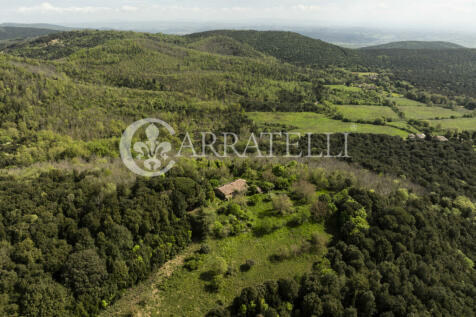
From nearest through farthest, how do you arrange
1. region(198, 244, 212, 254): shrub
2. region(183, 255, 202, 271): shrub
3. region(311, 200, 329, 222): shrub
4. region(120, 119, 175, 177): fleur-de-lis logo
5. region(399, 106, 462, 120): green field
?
region(183, 255, 202, 271): shrub, region(198, 244, 212, 254): shrub, region(311, 200, 329, 222): shrub, region(120, 119, 175, 177): fleur-de-lis logo, region(399, 106, 462, 120): green field

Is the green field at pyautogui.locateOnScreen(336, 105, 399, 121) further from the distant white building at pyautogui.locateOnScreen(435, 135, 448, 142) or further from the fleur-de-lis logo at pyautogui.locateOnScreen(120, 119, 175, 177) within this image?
the fleur-de-lis logo at pyautogui.locateOnScreen(120, 119, 175, 177)

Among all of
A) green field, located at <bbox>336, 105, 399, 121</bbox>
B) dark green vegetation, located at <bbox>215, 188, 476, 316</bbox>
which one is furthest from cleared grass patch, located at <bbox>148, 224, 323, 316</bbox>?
green field, located at <bbox>336, 105, 399, 121</bbox>

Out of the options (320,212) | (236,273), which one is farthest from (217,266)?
(320,212)

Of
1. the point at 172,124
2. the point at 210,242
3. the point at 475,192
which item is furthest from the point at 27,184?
the point at 475,192

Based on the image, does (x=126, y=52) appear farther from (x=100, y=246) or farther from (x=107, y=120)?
(x=100, y=246)

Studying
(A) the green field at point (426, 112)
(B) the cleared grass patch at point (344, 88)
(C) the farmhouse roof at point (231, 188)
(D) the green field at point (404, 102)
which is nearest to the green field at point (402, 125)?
(A) the green field at point (426, 112)

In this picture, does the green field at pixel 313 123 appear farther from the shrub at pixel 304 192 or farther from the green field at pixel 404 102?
the shrub at pixel 304 192

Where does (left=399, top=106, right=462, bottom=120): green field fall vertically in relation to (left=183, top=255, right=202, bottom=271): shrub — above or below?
above

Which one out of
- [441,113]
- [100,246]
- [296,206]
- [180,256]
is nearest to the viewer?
[100,246]
